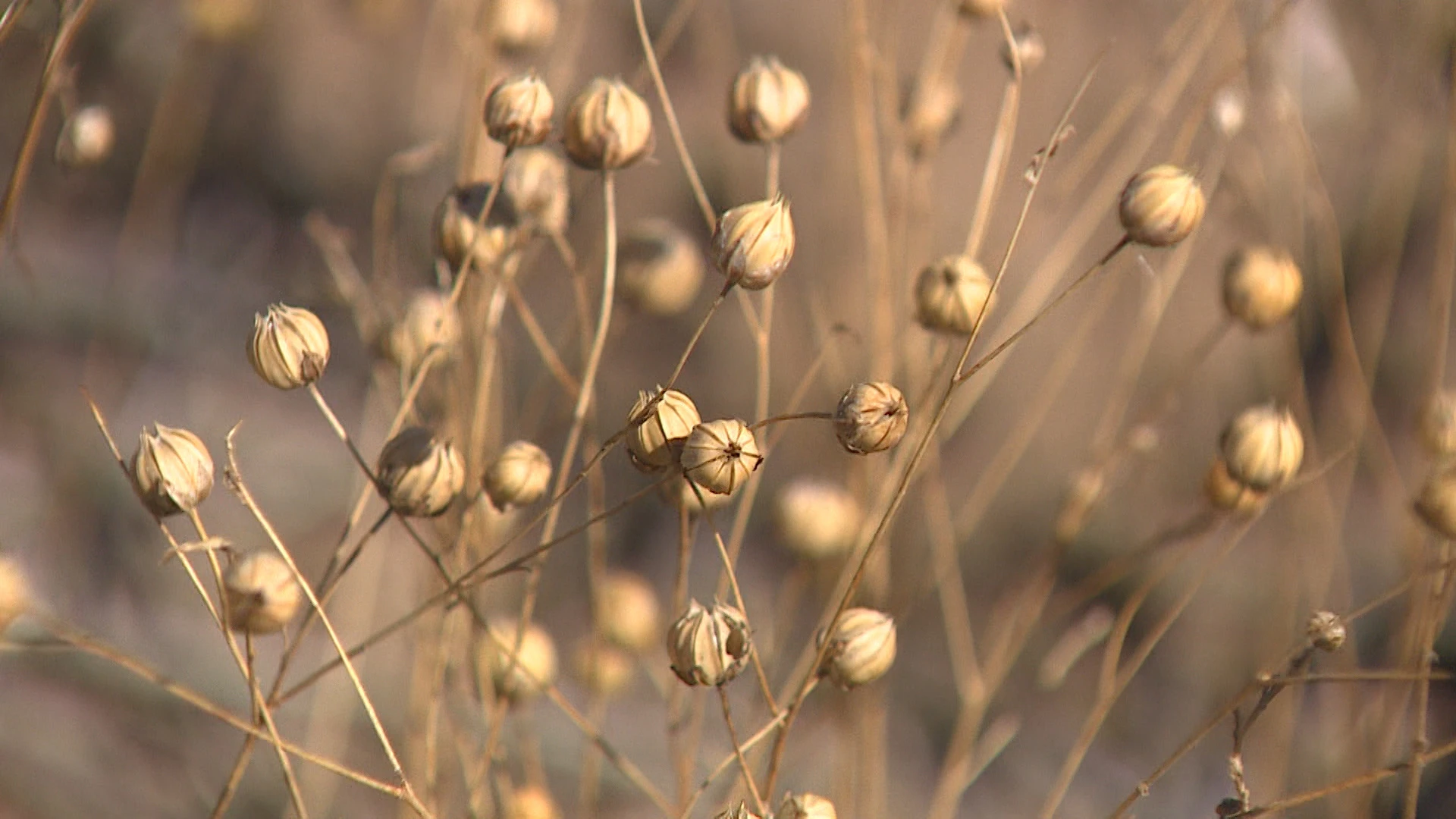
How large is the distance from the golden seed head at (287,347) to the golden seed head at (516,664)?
0.52 ft

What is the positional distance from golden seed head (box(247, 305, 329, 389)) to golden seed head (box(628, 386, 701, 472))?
0.44 feet

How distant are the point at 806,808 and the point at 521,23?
419mm

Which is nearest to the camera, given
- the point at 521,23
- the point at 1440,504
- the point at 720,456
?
the point at 720,456

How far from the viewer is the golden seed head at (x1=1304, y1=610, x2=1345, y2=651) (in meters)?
0.45

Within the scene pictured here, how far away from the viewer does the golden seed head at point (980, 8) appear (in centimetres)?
59

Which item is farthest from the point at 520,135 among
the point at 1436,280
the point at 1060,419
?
the point at 1436,280

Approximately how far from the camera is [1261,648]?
0.83m

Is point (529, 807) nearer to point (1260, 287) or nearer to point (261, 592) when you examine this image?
point (261, 592)

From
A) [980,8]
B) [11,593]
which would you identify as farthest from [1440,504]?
[11,593]

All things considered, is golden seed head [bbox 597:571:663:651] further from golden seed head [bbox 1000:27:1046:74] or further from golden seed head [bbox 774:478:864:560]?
golden seed head [bbox 1000:27:1046:74]

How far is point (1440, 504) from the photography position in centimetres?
53

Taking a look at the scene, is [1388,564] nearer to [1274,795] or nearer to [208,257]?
[1274,795]

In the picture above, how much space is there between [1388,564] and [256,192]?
3.07 ft

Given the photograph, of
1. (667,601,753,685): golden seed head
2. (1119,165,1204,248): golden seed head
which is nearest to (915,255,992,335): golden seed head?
(1119,165,1204,248): golden seed head
